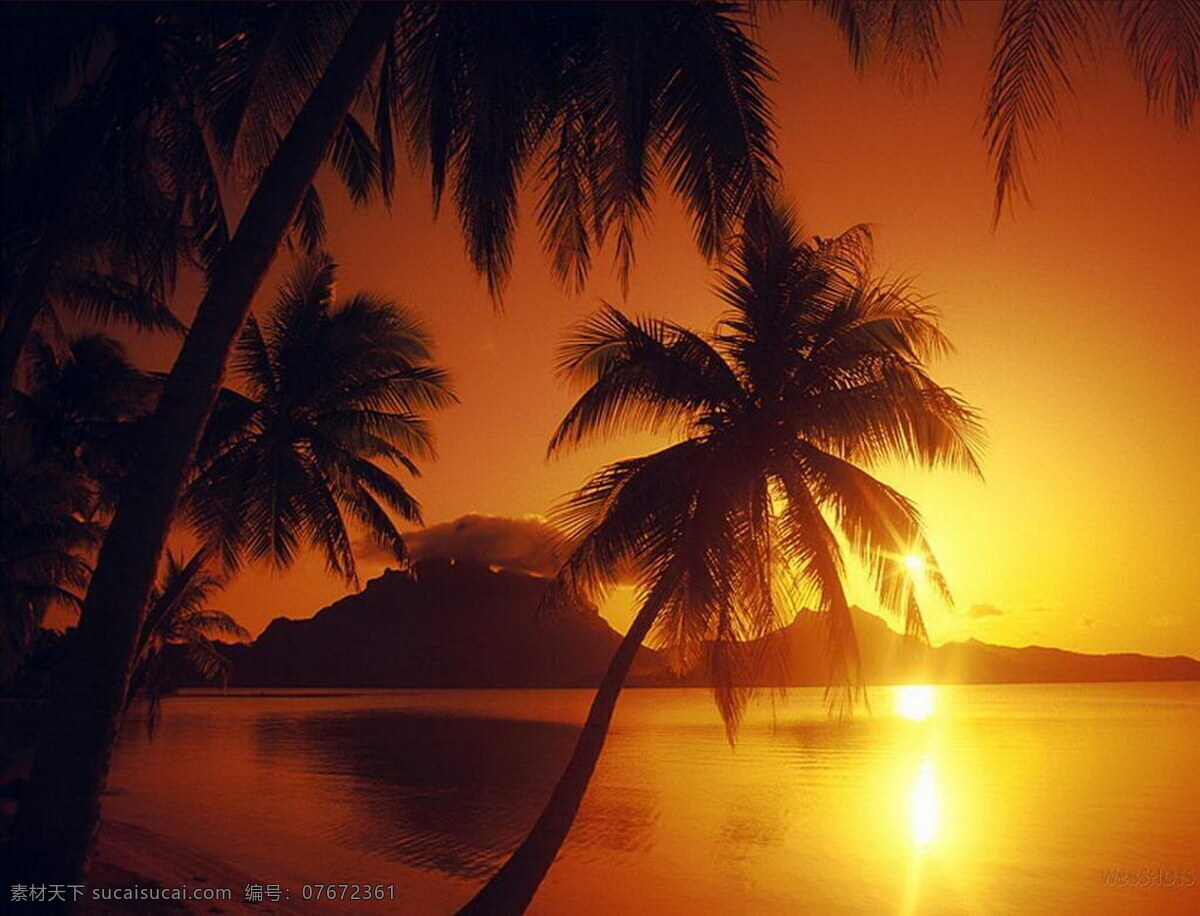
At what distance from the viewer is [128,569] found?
455 centimetres

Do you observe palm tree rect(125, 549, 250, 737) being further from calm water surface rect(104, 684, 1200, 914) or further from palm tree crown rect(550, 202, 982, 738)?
palm tree crown rect(550, 202, 982, 738)

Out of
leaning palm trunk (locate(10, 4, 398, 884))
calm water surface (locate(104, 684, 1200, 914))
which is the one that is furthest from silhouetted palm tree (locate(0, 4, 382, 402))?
calm water surface (locate(104, 684, 1200, 914))

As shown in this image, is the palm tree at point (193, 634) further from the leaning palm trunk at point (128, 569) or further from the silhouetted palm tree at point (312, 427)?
the leaning palm trunk at point (128, 569)

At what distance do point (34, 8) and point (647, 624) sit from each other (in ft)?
24.2

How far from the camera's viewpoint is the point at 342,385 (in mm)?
14922

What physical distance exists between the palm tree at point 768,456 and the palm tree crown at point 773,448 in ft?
0.06

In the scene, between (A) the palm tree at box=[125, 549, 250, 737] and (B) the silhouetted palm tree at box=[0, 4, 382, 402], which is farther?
(A) the palm tree at box=[125, 549, 250, 737]

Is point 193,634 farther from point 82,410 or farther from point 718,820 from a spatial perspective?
point 718,820

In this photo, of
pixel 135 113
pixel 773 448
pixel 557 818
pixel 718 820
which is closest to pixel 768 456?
pixel 773 448

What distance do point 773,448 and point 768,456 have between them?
107 mm

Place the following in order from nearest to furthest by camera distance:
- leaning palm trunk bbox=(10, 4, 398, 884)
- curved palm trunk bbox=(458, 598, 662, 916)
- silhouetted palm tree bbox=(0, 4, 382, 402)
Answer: leaning palm trunk bbox=(10, 4, 398, 884) → silhouetted palm tree bbox=(0, 4, 382, 402) → curved palm trunk bbox=(458, 598, 662, 916)

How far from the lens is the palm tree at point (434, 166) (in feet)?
14.5

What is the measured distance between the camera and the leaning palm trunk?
437 centimetres

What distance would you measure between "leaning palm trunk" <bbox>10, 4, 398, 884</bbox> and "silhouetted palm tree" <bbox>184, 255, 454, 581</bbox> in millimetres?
8774
